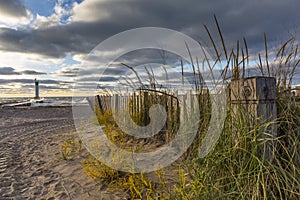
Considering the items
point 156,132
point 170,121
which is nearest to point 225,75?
point 170,121

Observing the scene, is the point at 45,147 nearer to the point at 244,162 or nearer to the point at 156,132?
the point at 156,132

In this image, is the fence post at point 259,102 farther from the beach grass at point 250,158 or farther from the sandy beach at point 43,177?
the sandy beach at point 43,177

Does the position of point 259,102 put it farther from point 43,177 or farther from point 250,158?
point 43,177

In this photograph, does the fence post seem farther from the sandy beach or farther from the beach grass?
the sandy beach

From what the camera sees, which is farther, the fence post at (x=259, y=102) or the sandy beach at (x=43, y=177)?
the sandy beach at (x=43, y=177)

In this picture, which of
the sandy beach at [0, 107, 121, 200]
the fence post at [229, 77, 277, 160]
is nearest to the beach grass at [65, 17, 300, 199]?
the fence post at [229, 77, 277, 160]

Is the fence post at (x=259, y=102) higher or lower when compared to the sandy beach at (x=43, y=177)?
higher

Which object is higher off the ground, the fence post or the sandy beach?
the fence post

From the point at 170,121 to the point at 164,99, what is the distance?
21.5 inches

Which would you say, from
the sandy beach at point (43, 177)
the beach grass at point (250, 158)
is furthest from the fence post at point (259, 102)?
the sandy beach at point (43, 177)

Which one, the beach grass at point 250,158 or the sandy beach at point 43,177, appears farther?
the sandy beach at point 43,177

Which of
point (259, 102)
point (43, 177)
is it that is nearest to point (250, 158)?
point (259, 102)

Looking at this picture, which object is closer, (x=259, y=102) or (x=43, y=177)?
(x=259, y=102)

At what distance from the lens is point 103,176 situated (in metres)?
2.88
